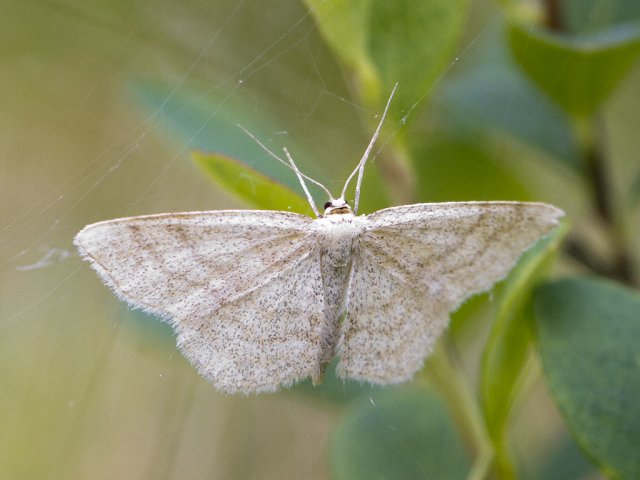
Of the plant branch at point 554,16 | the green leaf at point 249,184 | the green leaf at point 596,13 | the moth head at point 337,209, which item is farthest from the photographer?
the green leaf at point 596,13

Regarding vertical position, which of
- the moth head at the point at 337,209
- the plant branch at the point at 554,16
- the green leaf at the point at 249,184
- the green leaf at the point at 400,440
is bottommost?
the green leaf at the point at 400,440

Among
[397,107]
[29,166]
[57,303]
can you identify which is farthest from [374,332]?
[29,166]

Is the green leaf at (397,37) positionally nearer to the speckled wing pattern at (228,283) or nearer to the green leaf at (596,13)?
the speckled wing pattern at (228,283)

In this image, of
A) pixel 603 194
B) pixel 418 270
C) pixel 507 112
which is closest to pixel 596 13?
pixel 507 112

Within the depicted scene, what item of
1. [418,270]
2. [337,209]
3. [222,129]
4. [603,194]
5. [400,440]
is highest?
[222,129]

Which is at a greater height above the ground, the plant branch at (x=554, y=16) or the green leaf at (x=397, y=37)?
the green leaf at (x=397, y=37)

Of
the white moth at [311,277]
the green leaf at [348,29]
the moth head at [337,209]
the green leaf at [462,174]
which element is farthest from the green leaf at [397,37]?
the green leaf at [462,174]

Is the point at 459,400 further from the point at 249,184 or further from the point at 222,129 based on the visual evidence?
the point at 222,129
